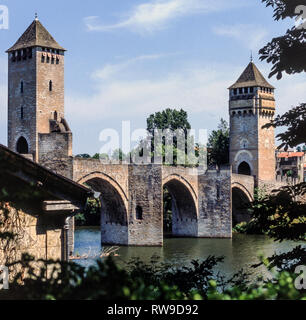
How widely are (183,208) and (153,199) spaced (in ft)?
24.4

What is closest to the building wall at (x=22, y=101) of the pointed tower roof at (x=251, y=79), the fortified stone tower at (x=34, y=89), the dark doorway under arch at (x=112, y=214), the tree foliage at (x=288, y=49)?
the fortified stone tower at (x=34, y=89)

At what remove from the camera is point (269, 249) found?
30.6 meters

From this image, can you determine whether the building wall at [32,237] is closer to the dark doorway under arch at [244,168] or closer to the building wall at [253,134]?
the building wall at [253,134]

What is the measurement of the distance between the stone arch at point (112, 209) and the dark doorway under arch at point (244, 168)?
18.2 m

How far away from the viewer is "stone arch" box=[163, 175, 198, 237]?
123ft

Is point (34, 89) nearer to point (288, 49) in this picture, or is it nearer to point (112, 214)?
point (112, 214)

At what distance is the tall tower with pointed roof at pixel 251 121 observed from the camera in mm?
45969

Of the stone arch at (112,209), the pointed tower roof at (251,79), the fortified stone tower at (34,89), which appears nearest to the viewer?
the fortified stone tower at (34,89)

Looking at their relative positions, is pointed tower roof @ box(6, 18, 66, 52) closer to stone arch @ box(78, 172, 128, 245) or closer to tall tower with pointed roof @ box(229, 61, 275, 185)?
stone arch @ box(78, 172, 128, 245)

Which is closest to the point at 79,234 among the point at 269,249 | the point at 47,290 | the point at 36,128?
the point at 36,128

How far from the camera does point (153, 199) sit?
31781 millimetres

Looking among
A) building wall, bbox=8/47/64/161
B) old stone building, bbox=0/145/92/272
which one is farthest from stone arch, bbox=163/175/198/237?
old stone building, bbox=0/145/92/272

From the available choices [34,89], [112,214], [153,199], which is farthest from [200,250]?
[34,89]
